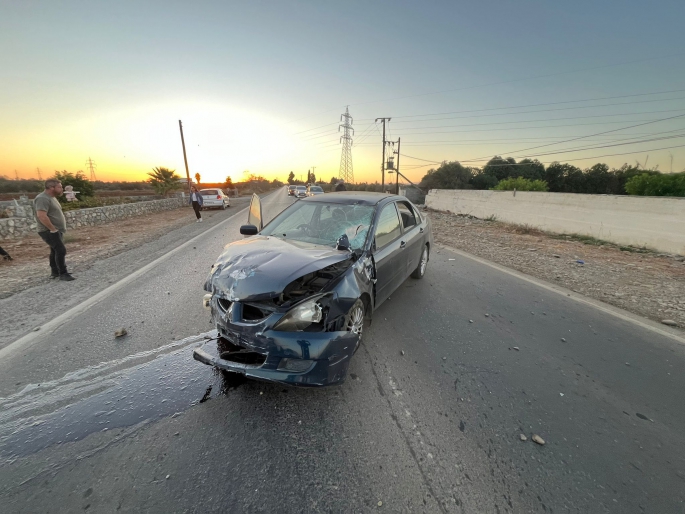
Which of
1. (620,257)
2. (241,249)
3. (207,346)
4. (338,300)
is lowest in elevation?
(620,257)

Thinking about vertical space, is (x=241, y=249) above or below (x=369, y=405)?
above

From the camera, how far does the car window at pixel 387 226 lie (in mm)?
3512

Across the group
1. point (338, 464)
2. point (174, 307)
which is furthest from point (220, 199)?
point (338, 464)

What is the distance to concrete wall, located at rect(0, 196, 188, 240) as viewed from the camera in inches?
352

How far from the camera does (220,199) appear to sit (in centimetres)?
2103

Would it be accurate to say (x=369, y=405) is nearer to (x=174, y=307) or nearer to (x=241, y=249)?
(x=241, y=249)

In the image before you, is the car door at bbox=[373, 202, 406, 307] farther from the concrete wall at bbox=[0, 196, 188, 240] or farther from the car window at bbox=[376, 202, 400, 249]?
the concrete wall at bbox=[0, 196, 188, 240]

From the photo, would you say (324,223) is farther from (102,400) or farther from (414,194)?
(414,194)

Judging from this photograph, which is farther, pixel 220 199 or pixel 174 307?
pixel 220 199

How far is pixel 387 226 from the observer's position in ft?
12.5

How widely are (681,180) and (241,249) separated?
4228 cm

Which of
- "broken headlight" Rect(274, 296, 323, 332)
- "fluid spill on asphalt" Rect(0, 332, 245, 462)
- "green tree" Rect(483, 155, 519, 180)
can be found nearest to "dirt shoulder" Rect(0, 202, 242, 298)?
"fluid spill on asphalt" Rect(0, 332, 245, 462)

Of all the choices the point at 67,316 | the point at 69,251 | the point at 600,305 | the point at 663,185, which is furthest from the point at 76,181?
the point at 663,185

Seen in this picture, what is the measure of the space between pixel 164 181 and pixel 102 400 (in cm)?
3439
